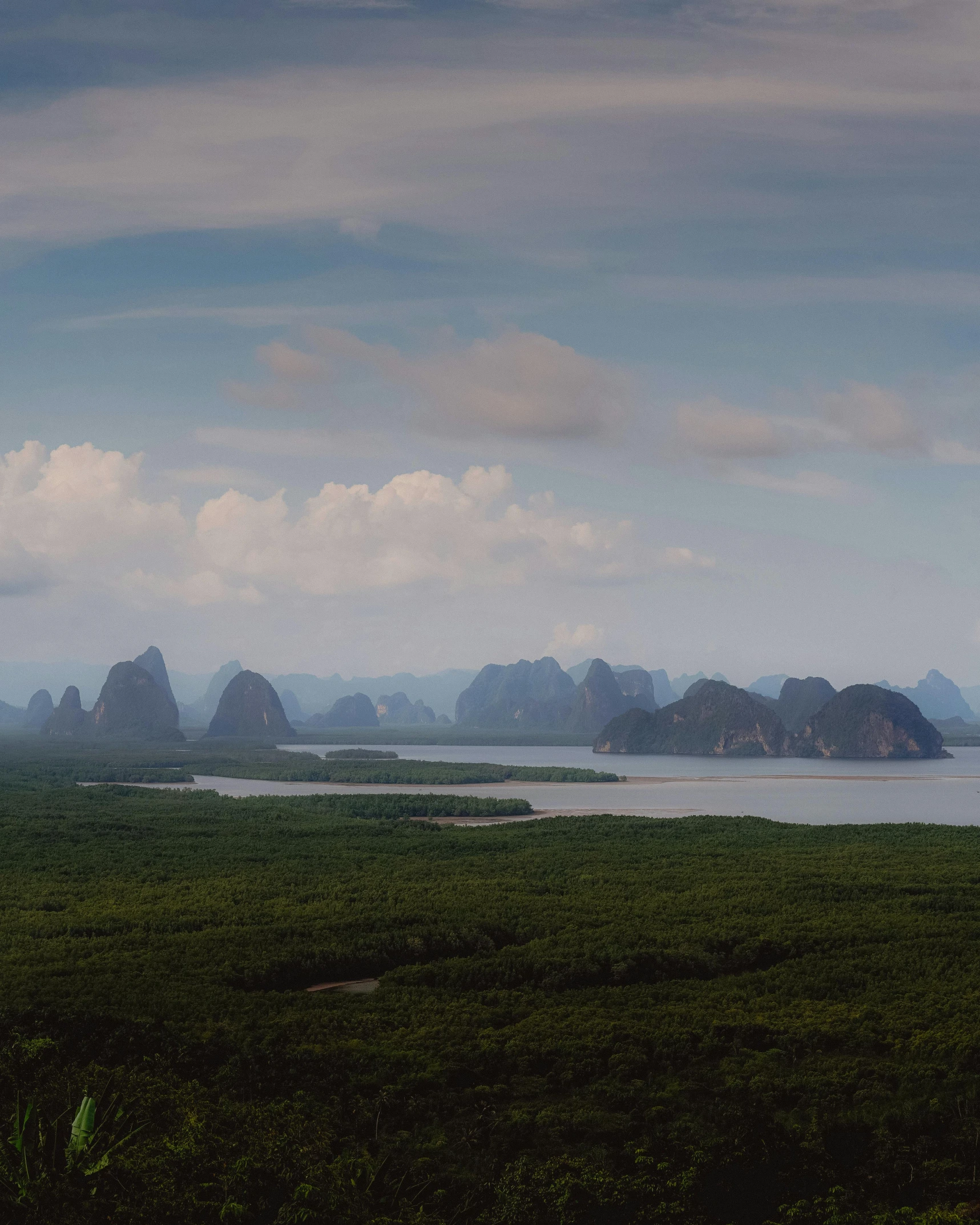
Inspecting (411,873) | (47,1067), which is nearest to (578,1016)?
(47,1067)

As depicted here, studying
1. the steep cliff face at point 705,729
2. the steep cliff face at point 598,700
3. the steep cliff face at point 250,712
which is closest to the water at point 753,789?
the steep cliff face at point 705,729

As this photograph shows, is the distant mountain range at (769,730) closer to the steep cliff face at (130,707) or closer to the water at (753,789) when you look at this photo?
the water at (753,789)

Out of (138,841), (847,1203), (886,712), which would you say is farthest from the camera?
(886,712)

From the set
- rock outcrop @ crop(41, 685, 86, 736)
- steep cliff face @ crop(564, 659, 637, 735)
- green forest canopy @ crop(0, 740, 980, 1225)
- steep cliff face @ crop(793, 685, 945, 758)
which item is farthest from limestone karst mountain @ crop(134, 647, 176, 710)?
green forest canopy @ crop(0, 740, 980, 1225)

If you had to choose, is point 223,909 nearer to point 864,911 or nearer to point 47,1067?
point 47,1067

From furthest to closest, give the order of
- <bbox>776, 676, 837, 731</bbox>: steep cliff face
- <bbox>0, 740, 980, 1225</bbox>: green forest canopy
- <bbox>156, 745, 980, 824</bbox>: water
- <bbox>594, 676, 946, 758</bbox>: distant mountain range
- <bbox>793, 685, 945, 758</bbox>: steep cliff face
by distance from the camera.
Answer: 1. <bbox>776, 676, 837, 731</bbox>: steep cliff face
2. <bbox>594, 676, 946, 758</bbox>: distant mountain range
3. <bbox>793, 685, 945, 758</bbox>: steep cliff face
4. <bbox>156, 745, 980, 824</bbox>: water
5. <bbox>0, 740, 980, 1225</bbox>: green forest canopy

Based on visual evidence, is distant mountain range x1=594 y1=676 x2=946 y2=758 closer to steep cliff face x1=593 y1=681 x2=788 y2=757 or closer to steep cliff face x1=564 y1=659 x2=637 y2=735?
steep cliff face x1=593 y1=681 x2=788 y2=757
